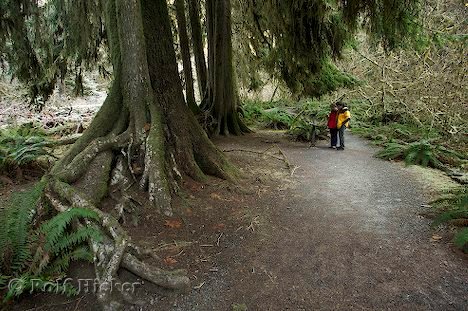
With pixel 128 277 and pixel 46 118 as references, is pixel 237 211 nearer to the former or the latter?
pixel 128 277

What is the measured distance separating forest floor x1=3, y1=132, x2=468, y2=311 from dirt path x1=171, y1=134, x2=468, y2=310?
1 centimetres

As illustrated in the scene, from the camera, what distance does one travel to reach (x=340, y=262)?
4.11 meters

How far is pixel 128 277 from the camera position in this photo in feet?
11.9

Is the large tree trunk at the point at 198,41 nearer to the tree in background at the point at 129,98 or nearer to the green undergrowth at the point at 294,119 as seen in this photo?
the tree in background at the point at 129,98

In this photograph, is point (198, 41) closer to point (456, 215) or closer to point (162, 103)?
point (162, 103)

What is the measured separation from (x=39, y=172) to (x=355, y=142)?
10268 mm

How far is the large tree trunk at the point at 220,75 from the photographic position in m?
11.3

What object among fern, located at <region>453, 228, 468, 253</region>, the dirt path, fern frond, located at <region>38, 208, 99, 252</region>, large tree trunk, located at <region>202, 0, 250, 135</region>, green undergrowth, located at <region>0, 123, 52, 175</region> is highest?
large tree trunk, located at <region>202, 0, 250, 135</region>

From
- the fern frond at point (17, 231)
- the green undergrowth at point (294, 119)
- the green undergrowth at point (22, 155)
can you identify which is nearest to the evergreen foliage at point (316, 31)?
the green undergrowth at point (294, 119)

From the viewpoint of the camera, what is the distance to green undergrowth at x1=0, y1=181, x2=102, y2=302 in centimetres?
331

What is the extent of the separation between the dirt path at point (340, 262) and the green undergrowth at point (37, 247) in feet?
4.06

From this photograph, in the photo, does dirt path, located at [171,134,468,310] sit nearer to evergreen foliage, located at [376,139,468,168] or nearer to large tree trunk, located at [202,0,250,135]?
evergreen foliage, located at [376,139,468,168]

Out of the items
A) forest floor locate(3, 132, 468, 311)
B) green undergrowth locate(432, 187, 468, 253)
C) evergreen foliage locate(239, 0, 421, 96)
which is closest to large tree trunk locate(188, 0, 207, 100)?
evergreen foliage locate(239, 0, 421, 96)

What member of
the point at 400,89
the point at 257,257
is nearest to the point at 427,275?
the point at 257,257
